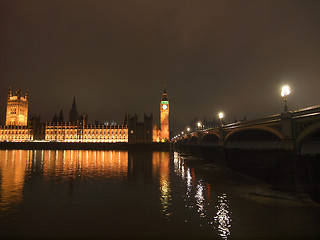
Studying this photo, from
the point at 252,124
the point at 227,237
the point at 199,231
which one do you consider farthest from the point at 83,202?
the point at 252,124

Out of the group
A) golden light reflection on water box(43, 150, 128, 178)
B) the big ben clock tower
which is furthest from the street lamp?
the big ben clock tower

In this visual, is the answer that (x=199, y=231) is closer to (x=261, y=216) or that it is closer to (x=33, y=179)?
(x=261, y=216)

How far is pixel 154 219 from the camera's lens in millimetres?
15109

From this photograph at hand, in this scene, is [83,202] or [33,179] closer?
[83,202]

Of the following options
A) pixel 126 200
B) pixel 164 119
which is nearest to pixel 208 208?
pixel 126 200

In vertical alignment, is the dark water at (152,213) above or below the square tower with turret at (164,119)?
below

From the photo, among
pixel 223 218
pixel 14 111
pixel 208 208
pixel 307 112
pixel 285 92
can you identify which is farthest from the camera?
pixel 14 111

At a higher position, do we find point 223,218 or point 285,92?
point 285,92

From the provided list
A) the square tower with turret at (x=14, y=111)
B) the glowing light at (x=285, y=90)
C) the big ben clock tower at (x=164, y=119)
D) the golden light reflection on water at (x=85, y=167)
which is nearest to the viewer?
the glowing light at (x=285, y=90)

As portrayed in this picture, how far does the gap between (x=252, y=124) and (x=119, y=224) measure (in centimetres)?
2380

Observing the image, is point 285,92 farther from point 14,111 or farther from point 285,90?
point 14,111

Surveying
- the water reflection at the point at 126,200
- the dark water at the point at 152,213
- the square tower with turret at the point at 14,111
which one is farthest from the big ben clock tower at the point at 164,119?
the dark water at the point at 152,213

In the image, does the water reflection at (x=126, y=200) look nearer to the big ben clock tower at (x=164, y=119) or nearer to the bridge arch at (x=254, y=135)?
the bridge arch at (x=254, y=135)

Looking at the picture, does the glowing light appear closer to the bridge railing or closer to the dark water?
the bridge railing
